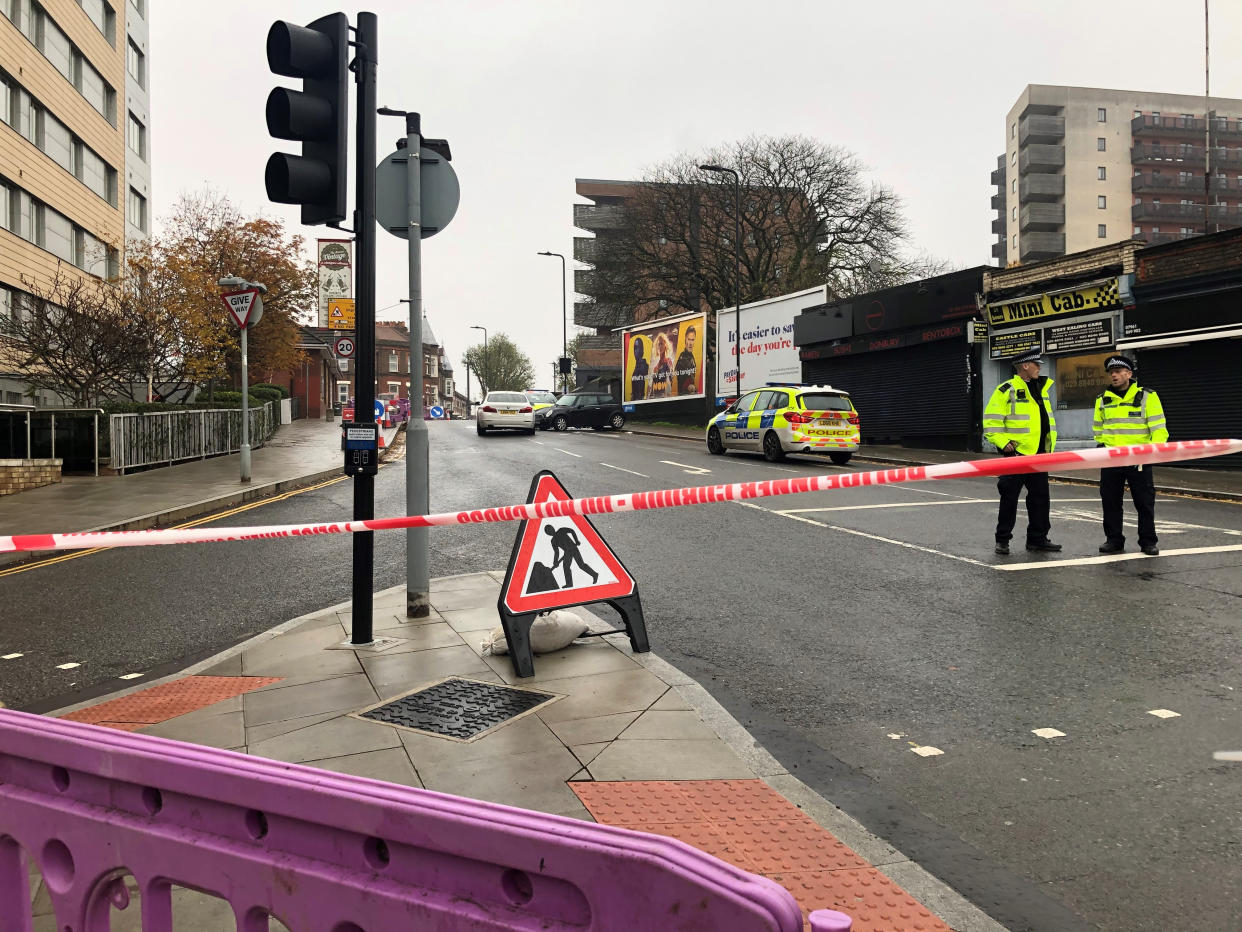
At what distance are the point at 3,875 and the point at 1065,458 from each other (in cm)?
340

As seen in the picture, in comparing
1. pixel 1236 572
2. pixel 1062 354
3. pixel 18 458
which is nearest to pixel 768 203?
pixel 1062 354

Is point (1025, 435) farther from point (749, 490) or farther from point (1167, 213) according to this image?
point (1167, 213)

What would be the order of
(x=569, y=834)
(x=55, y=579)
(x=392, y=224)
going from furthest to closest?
1. (x=55, y=579)
2. (x=392, y=224)
3. (x=569, y=834)

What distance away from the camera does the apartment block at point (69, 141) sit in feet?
88.6

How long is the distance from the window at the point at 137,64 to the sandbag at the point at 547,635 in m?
43.5

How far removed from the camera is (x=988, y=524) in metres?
10.2

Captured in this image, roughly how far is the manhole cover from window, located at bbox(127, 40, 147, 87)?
1732 inches

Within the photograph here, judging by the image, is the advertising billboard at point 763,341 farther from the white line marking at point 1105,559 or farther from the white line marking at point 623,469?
the white line marking at point 1105,559

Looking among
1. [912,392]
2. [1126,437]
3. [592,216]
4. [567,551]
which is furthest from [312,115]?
[592,216]

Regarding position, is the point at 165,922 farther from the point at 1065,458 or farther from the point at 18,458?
the point at 18,458

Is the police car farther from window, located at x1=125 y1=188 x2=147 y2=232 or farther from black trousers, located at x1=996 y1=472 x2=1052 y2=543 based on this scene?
window, located at x1=125 y1=188 x2=147 y2=232

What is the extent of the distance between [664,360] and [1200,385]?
88.9 feet

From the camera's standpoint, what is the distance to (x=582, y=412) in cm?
3788

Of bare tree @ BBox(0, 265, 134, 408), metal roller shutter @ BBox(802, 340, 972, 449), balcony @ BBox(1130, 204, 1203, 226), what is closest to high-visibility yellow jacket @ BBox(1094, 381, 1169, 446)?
metal roller shutter @ BBox(802, 340, 972, 449)
